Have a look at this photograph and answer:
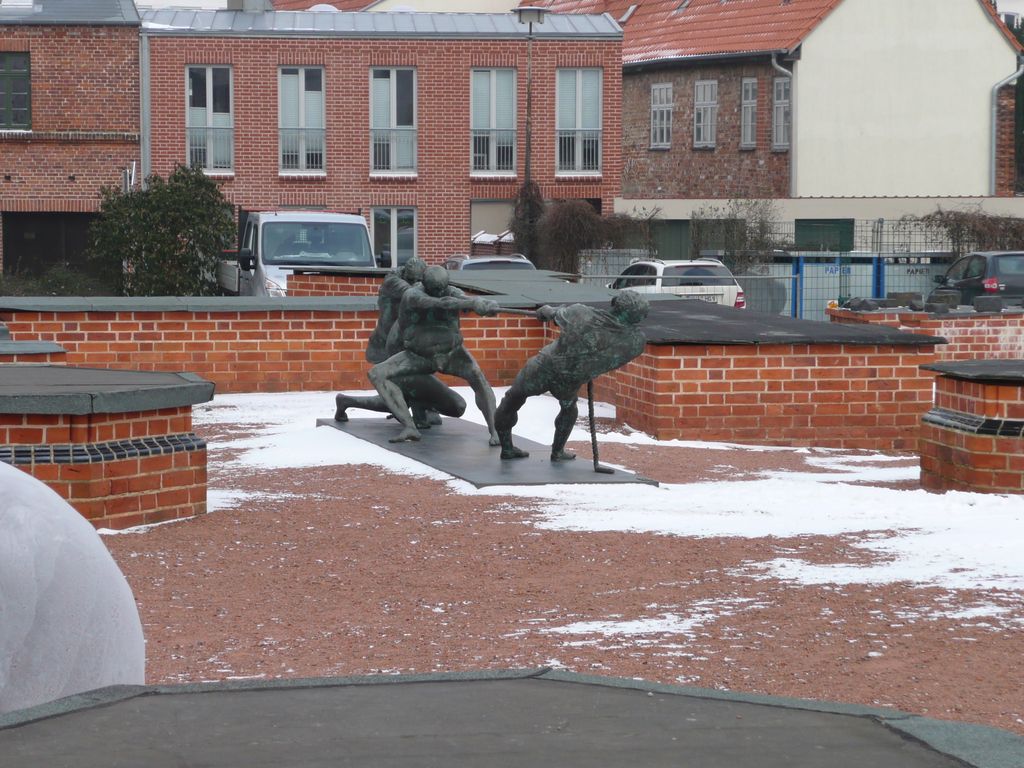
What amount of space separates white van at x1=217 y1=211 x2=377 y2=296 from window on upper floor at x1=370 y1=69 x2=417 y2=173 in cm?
1353

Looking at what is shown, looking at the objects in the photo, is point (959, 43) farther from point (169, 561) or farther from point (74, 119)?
point (169, 561)

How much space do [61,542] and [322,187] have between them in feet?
126

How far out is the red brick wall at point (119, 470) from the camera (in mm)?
9305

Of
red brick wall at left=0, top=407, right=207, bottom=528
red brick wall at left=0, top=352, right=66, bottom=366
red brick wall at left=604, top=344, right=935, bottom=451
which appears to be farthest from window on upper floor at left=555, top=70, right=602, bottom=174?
red brick wall at left=0, top=407, right=207, bottom=528

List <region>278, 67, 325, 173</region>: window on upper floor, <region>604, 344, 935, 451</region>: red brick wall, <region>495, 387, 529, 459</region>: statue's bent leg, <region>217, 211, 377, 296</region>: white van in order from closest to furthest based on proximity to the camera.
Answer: <region>495, 387, 529, 459</region>: statue's bent leg → <region>604, 344, 935, 451</region>: red brick wall → <region>217, 211, 377, 296</region>: white van → <region>278, 67, 325, 173</region>: window on upper floor

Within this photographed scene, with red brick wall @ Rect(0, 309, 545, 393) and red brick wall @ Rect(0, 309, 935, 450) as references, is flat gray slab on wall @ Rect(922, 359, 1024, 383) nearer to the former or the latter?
red brick wall @ Rect(0, 309, 935, 450)

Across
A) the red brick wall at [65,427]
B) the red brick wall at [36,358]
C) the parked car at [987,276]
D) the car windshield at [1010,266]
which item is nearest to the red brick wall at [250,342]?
the red brick wall at [36,358]

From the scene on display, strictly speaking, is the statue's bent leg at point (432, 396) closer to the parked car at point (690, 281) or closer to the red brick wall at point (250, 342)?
the red brick wall at point (250, 342)

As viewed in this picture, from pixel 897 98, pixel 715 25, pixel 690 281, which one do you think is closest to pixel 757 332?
pixel 690 281

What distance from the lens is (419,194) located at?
4384 cm

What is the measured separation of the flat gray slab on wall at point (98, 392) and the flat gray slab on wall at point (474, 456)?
1.96 metres

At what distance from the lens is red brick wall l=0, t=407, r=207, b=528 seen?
9.30 metres

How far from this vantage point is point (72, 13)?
134 ft

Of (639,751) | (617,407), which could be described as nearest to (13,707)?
(639,751)
